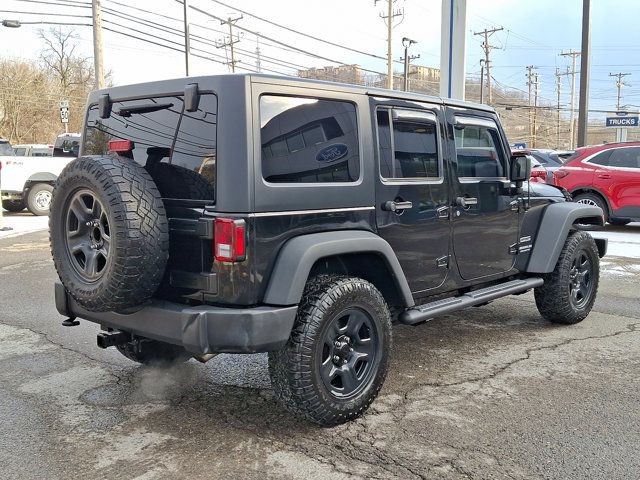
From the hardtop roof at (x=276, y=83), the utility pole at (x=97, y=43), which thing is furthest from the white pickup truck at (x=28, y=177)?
the hardtop roof at (x=276, y=83)

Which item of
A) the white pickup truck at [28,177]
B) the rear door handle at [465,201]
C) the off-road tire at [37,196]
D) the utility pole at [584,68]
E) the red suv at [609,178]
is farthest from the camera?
the utility pole at [584,68]

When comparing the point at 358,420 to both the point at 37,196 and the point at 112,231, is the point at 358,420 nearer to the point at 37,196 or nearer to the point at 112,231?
the point at 112,231

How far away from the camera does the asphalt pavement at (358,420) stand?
3.08m

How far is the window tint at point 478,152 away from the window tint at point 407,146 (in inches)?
13.5

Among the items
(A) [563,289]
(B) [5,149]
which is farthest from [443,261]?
(B) [5,149]

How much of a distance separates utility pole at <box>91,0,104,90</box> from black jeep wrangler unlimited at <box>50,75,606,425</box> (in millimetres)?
19372

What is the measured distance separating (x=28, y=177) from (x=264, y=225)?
13.6 metres

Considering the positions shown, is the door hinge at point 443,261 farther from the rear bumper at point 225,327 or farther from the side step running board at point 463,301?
the rear bumper at point 225,327

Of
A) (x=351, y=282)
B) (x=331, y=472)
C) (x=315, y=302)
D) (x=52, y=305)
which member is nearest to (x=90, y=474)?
(x=331, y=472)

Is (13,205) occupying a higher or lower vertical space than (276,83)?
lower

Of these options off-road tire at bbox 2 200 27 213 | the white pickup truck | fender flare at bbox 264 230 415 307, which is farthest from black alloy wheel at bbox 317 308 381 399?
off-road tire at bbox 2 200 27 213

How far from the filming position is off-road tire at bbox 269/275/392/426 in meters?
3.27

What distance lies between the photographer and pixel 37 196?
15312mm

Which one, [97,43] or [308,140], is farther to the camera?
[97,43]
